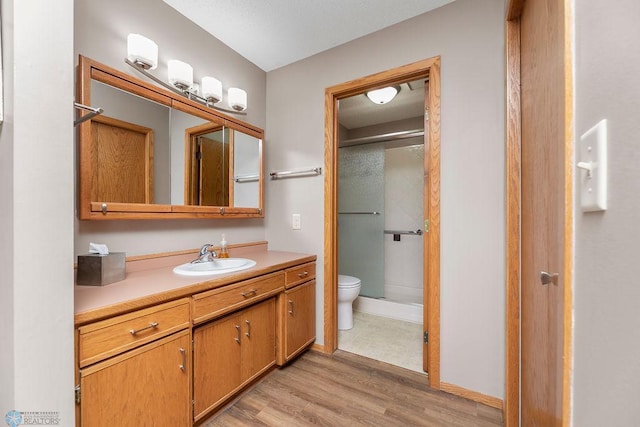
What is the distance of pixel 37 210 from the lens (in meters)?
0.77

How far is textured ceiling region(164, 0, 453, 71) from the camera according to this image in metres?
1.67

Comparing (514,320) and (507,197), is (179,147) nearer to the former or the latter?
(507,197)

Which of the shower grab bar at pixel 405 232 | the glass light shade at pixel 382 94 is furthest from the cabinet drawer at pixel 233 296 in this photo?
the shower grab bar at pixel 405 232

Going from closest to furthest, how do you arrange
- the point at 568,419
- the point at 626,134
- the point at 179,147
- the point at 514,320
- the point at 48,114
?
the point at 626,134
the point at 568,419
the point at 48,114
the point at 514,320
the point at 179,147

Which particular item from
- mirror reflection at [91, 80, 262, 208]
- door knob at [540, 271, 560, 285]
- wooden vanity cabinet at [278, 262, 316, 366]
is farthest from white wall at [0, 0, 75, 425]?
door knob at [540, 271, 560, 285]

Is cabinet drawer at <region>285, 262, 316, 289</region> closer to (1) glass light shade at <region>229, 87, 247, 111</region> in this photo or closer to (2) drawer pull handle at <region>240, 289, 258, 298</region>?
(2) drawer pull handle at <region>240, 289, 258, 298</region>

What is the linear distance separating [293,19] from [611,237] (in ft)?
6.77

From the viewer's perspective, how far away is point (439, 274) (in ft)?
5.48

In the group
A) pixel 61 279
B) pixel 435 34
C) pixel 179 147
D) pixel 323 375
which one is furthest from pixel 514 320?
pixel 179 147

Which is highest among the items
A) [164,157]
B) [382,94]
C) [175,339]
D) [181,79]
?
[382,94]

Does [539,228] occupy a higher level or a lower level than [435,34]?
lower

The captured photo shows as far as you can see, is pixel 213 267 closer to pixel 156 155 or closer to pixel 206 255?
pixel 206 255

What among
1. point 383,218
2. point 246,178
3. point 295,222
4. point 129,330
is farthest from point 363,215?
point 129,330

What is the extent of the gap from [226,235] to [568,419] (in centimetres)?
197
